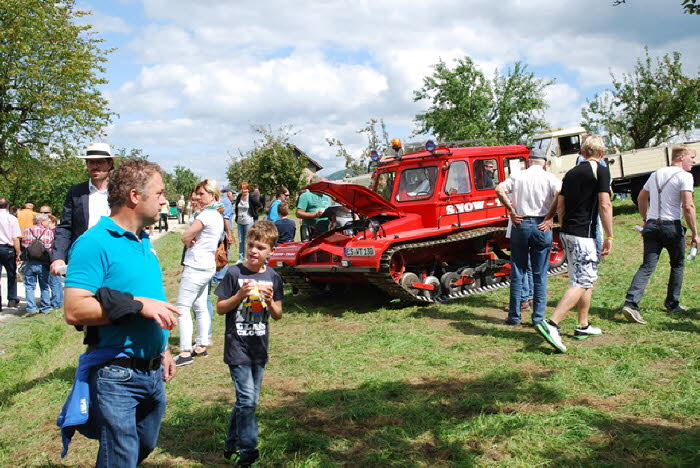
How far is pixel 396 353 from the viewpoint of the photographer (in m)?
6.23

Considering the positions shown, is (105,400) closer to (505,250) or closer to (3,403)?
(3,403)

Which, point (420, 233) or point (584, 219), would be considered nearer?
point (584, 219)

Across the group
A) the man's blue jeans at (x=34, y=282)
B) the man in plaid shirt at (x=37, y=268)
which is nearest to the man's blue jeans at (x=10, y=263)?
the man in plaid shirt at (x=37, y=268)

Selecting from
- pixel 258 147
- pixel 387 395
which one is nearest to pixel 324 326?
pixel 387 395

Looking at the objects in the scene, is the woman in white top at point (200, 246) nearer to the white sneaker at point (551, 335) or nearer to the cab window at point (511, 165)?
the white sneaker at point (551, 335)

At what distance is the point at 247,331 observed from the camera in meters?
3.73

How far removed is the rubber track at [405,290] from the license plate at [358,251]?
0.19m

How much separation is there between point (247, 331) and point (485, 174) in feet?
21.9

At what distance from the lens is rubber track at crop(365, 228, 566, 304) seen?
26.0ft

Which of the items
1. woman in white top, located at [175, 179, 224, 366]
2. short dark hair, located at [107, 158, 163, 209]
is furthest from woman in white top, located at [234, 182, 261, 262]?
short dark hair, located at [107, 158, 163, 209]

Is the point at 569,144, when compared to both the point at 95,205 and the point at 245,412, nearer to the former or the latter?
the point at 95,205

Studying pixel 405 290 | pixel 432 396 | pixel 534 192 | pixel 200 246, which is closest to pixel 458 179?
pixel 405 290

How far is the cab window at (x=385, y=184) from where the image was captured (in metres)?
9.77

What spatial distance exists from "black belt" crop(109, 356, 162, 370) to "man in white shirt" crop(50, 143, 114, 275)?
217cm
